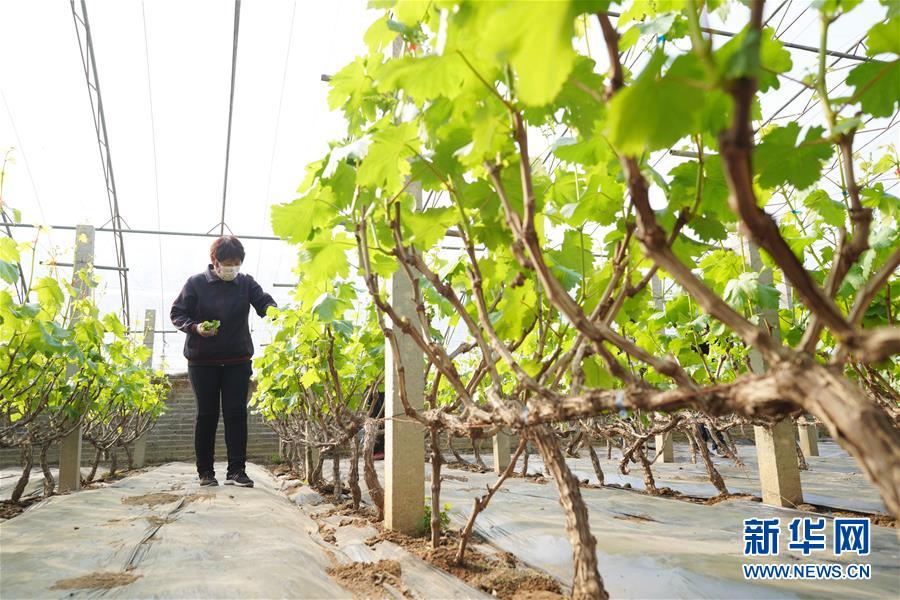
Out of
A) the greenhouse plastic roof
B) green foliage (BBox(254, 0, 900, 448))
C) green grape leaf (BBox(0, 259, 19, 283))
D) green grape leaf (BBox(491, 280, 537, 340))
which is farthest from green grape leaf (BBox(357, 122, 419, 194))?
the greenhouse plastic roof

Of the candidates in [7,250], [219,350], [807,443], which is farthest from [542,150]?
[807,443]

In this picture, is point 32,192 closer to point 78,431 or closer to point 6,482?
point 6,482

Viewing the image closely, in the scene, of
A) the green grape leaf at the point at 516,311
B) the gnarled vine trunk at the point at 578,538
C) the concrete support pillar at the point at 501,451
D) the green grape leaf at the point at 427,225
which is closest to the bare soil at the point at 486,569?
the gnarled vine trunk at the point at 578,538

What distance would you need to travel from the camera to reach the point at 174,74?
26.5ft

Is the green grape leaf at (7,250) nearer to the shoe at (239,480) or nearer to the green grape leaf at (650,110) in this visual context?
the shoe at (239,480)

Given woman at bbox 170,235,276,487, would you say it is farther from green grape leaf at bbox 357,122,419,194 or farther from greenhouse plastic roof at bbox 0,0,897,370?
green grape leaf at bbox 357,122,419,194

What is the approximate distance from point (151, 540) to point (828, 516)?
3499 mm

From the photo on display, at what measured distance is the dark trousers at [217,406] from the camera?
401cm

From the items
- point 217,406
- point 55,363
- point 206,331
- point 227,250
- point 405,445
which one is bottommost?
point 405,445

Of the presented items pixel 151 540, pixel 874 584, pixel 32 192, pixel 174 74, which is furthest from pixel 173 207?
pixel 874 584

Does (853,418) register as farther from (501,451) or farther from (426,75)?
(501,451)

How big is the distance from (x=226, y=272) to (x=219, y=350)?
598mm

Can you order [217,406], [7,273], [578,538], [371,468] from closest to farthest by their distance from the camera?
1. [578,538]
2. [7,273]
3. [371,468]
4. [217,406]

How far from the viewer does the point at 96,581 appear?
1.65m
